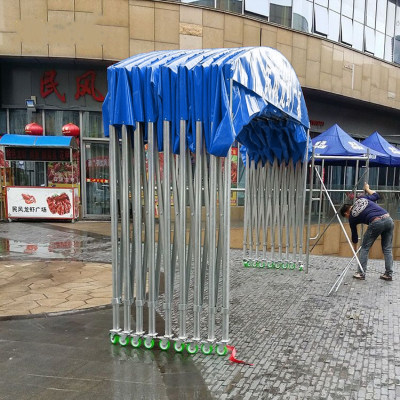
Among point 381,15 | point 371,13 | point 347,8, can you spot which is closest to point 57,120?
point 347,8

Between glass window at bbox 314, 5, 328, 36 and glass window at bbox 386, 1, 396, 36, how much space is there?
230 inches

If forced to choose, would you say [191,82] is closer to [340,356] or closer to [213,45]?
[340,356]

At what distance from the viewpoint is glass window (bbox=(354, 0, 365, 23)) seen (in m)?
18.5

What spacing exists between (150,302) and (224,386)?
3.64 ft

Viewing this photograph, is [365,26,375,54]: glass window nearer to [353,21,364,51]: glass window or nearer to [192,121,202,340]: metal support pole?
[353,21,364,51]: glass window

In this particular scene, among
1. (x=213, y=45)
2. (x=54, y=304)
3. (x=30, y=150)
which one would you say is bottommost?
(x=54, y=304)

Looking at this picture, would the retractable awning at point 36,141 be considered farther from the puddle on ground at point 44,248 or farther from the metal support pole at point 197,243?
the metal support pole at point 197,243

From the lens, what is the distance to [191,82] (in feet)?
11.7

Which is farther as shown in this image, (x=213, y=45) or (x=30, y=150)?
(x=213, y=45)

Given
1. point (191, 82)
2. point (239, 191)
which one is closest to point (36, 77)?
point (239, 191)

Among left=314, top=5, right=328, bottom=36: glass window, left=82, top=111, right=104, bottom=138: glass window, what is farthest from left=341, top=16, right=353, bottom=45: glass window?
left=82, top=111, right=104, bottom=138: glass window

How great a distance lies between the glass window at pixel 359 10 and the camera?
727 inches

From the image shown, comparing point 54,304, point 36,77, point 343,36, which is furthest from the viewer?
point 343,36

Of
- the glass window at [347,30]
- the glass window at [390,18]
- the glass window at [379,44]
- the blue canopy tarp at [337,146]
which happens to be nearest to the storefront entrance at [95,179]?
the blue canopy tarp at [337,146]
